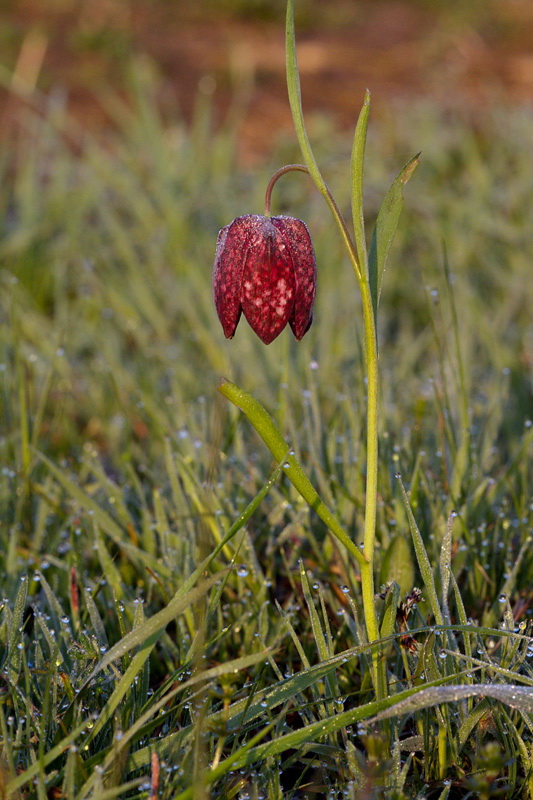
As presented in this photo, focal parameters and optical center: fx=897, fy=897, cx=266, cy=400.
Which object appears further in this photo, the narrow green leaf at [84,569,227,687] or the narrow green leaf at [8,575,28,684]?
the narrow green leaf at [8,575,28,684]

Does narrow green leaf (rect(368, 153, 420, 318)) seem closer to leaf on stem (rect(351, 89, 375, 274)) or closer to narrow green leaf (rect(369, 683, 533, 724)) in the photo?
leaf on stem (rect(351, 89, 375, 274))

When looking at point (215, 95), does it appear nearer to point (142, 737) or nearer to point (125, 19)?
point (125, 19)

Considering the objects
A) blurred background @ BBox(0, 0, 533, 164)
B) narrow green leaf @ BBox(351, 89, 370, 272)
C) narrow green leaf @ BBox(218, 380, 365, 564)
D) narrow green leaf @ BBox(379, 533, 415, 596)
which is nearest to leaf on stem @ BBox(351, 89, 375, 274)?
narrow green leaf @ BBox(351, 89, 370, 272)

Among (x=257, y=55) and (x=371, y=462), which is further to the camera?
(x=257, y=55)

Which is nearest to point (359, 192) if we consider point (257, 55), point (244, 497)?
point (244, 497)

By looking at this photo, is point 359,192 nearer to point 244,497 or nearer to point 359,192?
point 359,192

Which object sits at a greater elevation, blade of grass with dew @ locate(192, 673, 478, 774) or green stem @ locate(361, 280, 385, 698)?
green stem @ locate(361, 280, 385, 698)
